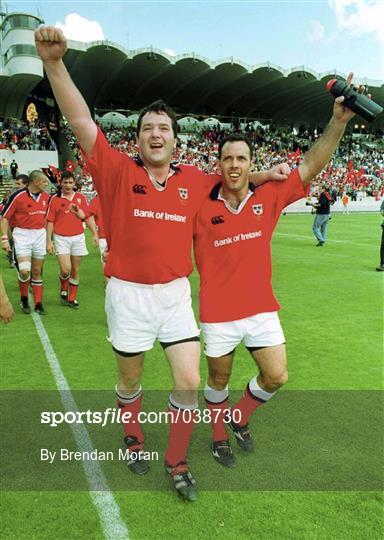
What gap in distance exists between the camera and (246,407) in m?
3.65

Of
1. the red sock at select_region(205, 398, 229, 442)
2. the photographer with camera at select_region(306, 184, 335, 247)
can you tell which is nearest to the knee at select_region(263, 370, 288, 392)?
the red sock at select_region(205, 398, 229, 442)

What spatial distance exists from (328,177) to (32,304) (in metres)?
36.9

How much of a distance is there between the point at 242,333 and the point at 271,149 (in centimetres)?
4791

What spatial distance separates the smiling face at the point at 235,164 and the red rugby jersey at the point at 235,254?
143mm

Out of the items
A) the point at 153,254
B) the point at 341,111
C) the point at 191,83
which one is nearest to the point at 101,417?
the point at 153,254

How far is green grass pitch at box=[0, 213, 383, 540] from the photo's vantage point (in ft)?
9.24

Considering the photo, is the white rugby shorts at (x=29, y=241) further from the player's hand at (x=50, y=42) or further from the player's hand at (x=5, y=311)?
the player's hand at (x=50, y=42)

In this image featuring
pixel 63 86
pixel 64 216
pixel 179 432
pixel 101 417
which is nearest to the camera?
pixel 63 86

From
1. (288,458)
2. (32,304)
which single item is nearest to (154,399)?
(288,458)

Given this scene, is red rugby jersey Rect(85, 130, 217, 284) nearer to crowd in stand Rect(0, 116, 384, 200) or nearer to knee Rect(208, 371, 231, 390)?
knee Rect(208, 371, 231, 390)

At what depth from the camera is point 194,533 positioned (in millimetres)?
2744

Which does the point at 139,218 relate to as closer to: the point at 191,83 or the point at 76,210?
the point at 76,210

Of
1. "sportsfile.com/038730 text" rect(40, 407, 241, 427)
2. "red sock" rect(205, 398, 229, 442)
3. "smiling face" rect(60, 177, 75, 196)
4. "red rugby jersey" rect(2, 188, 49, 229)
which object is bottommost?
"sportsfile.com/038730 text" rect(40, 407, 241, 427)

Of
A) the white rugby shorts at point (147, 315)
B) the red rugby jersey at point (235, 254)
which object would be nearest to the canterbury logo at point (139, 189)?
the red rugby jersey at point (235, 254)
